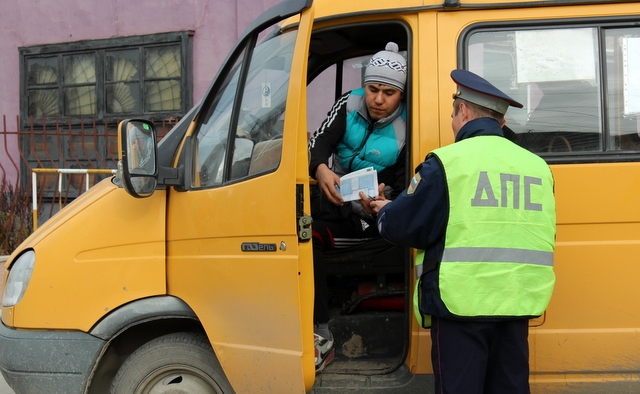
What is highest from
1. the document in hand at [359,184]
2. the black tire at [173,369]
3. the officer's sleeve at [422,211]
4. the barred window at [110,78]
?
the barred window at [110,78]

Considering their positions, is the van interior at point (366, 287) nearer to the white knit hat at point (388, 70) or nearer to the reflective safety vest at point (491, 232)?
the white knit hat at point (388, 70)

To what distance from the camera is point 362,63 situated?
4438mm

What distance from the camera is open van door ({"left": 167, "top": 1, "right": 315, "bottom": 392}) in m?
2.93

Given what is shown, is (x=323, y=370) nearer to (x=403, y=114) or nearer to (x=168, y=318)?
(x=168, y=318)

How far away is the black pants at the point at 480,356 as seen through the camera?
264 cm

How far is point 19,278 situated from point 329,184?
1551mm

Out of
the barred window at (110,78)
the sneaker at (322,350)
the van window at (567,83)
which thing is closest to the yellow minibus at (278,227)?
the van window at (567,83)

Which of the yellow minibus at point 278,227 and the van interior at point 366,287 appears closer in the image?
the yellow minibus at point 278,227

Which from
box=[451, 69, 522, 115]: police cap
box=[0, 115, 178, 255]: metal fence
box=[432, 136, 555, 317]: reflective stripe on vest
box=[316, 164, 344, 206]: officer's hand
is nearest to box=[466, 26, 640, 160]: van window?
box=[451, 69, 522, 115]: police cap

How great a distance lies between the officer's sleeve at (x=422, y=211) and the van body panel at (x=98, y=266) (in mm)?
1129

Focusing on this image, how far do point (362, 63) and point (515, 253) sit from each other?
2164 millimetres

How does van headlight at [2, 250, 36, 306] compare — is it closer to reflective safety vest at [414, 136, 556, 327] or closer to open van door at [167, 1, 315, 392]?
open van door at [167, 1, 315, 392]

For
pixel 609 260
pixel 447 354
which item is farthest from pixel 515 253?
pixel 609 260

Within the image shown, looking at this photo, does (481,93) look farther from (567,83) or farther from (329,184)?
(329,184)
